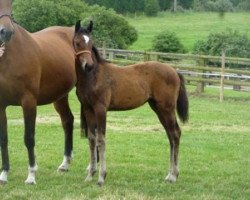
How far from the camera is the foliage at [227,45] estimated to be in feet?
97.0

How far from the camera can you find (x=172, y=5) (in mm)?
69938

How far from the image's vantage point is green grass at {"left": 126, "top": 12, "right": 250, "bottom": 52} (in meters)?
48.1

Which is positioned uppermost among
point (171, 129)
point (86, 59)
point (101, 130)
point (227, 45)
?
point (86, 59)

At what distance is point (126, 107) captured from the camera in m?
6.88

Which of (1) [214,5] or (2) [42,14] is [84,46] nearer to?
(2) [42,14]

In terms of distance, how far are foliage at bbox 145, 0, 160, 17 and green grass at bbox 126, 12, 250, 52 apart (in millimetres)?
934

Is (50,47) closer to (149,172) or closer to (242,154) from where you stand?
(149,172)

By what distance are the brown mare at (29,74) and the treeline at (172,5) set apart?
48.4 metres

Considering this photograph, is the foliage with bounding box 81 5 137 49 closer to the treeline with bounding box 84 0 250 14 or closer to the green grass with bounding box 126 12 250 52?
the green grass with bounding box 126 12 250 52

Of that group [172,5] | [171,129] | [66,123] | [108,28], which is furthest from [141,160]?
[172,5]

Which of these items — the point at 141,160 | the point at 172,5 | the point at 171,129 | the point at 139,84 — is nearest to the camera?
the point at 139,84

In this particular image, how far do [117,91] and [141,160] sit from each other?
1.98 m

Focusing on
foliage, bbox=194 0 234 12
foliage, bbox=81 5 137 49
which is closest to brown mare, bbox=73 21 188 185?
foliage, bbox=81 5 137 49

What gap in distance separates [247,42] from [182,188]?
83.3 ft
